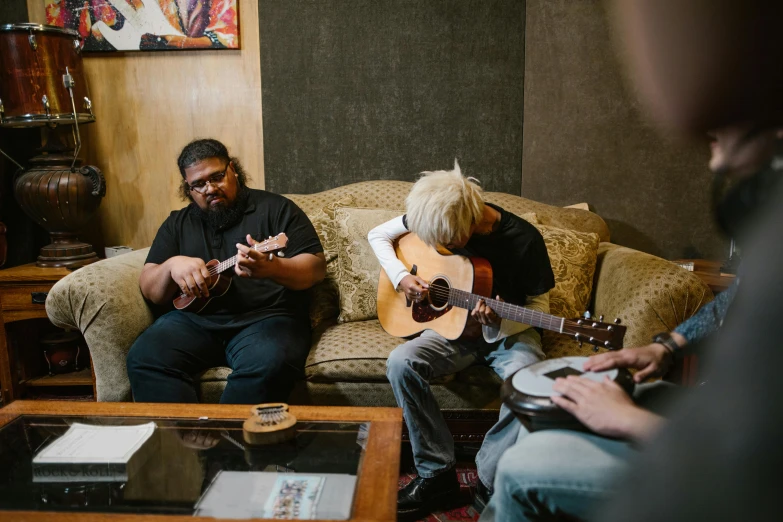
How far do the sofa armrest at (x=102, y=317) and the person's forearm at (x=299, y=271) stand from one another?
1.79 ft

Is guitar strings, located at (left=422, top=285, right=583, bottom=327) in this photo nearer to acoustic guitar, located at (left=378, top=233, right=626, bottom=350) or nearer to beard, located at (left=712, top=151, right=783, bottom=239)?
acoustic guitar, located at (left=378, top=233, right=626, bottom=350)

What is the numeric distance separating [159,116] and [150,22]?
45 cm

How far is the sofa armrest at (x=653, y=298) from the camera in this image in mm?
1853

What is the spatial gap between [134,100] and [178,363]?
5.38 feet

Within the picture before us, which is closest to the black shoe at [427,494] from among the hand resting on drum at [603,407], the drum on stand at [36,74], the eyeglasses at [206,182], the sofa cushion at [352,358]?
the sofa cushion at [352,358]

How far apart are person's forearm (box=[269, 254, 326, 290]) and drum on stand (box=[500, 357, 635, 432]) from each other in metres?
1.16

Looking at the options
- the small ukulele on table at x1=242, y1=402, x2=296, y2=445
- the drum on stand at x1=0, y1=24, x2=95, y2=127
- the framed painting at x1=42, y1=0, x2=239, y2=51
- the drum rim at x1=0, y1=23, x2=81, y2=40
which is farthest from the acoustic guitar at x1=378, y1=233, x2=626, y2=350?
the drum rim at x1=0, y1=23, x2=81, y2=40

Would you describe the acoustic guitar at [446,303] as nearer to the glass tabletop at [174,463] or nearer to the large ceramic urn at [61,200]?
the glass tabletop at [174,463]

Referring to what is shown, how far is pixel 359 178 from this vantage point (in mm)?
2943

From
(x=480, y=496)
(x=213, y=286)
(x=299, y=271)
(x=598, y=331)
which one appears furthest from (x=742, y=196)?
(x=213, y=286)

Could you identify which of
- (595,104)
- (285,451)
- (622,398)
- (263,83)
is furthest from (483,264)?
(263,83)

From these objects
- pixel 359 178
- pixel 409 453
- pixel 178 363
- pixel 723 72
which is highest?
pixel 723 72

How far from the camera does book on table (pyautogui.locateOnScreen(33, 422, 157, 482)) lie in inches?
49.9

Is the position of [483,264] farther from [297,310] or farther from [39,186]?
[39,186]
